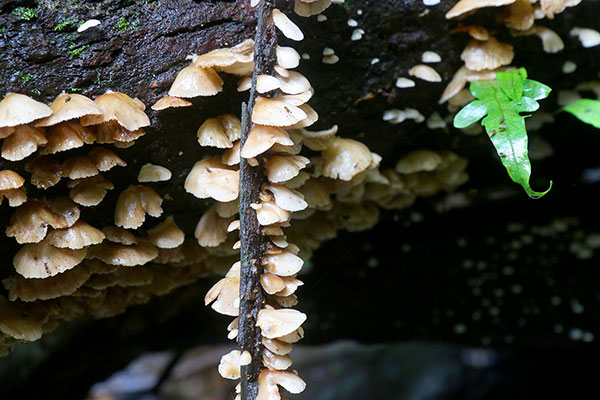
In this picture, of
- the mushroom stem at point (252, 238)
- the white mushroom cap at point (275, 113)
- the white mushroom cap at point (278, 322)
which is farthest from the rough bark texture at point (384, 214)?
the white mushroom cap at point (278, 322)

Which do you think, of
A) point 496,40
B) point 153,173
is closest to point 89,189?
point 153,173

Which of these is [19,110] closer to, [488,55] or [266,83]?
[266,83]

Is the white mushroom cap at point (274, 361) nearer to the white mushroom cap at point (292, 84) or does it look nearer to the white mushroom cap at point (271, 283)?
the white mushroom cap at point (271, 283)

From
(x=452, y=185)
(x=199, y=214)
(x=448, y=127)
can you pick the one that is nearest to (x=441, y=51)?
(x=448, y=127)

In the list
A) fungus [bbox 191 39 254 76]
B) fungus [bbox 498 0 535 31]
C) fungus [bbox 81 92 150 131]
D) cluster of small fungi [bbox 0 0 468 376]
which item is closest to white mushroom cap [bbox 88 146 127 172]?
cluster of small fungi [bbox 0 0 468 376]

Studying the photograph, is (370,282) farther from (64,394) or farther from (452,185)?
(64,394)

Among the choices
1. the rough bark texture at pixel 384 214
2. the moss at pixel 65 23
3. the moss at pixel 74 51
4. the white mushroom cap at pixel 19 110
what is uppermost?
the moss at pixel 65 23
